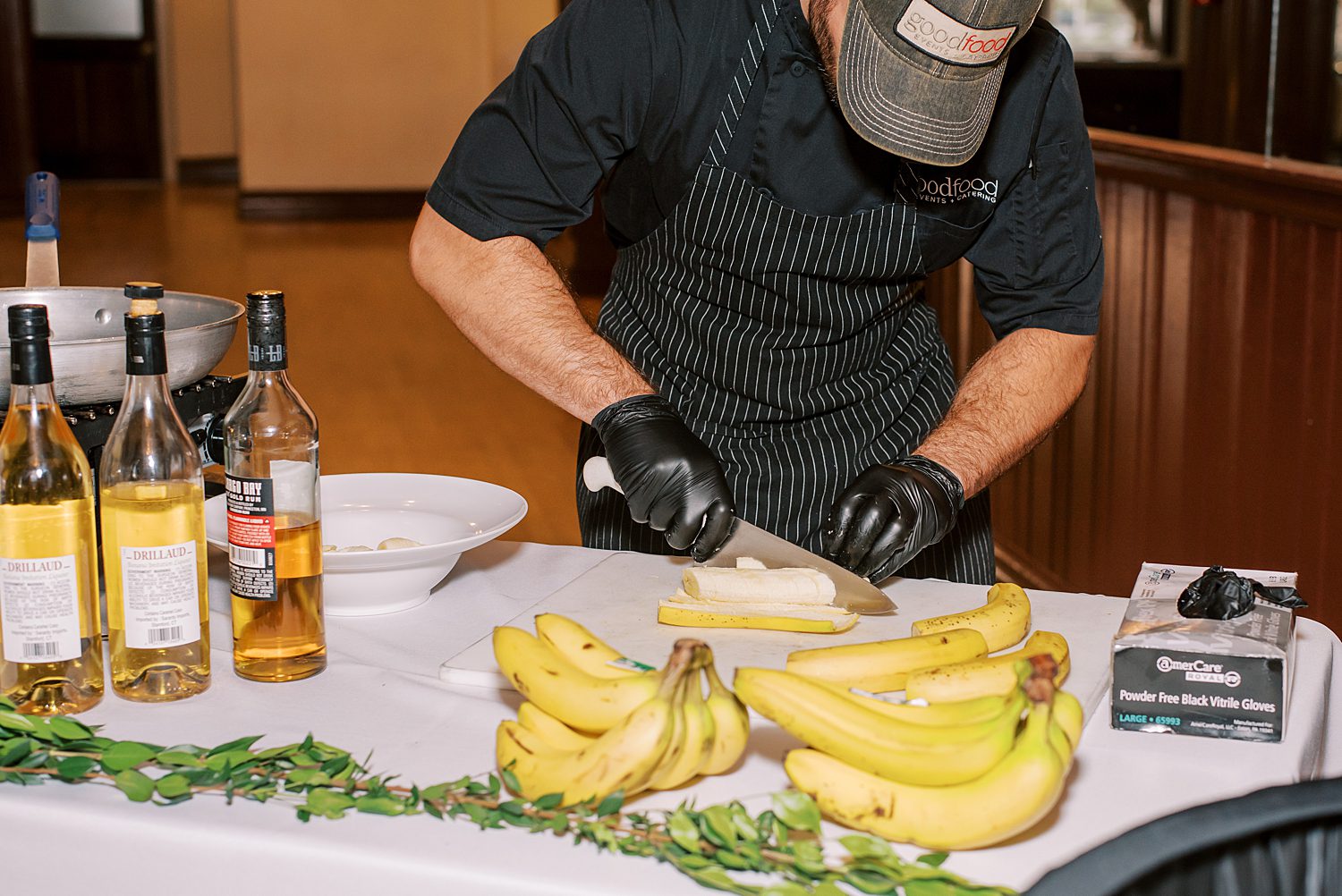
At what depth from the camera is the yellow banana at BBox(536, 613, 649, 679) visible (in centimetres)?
110

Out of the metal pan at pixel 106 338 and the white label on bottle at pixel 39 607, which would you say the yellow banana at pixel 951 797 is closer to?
the white label on bottle at pixel 39 607

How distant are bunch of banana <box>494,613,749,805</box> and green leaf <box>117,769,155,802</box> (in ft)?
0.83

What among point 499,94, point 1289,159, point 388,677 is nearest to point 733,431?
point 499,94

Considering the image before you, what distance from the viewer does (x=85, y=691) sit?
1186 millimetres

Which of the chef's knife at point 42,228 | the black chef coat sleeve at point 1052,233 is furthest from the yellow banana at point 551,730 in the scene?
the black chef coat sleeve at point 1052,233

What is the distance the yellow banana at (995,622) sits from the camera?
1.33 m

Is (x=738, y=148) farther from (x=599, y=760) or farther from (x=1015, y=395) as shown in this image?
(x=599, y=760)

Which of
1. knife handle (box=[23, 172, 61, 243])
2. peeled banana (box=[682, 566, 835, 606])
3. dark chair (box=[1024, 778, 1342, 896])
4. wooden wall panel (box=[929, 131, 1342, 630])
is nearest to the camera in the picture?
Result: dark chair (box=[1024, 778, 1342, 896])

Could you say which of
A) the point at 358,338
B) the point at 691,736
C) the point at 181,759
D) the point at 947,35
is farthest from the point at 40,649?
the point at 358,338

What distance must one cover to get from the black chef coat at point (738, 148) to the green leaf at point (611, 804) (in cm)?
99

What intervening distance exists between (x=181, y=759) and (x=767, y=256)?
997 mm

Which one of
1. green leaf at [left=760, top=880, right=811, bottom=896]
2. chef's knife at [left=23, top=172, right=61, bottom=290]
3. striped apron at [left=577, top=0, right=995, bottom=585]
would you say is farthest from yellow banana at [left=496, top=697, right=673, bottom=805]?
chef's knife at [left=23, top=172, right=61, bottom=290]

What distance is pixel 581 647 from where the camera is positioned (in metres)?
1.12

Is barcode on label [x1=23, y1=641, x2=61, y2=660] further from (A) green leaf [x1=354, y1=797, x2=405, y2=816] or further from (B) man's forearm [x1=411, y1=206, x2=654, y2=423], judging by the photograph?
(B) man's forearm [x1=411, y1=206, x2=654, y2=423]
